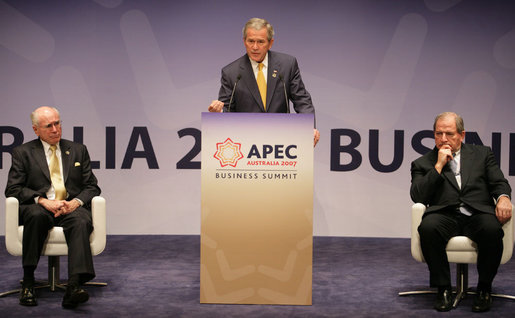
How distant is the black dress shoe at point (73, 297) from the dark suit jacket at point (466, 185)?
2.13 meters

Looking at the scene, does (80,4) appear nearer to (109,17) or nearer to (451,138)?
(109,17)

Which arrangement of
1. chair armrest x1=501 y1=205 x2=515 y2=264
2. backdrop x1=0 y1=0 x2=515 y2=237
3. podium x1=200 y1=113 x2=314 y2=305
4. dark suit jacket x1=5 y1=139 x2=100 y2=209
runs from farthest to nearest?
backdrop x1=0 y1=0 x2=515 y2=237 < dark suit jacket x1=5 y1=139 x2=100 y2=209 < chair armrest x1=501 y1=205 x2=515 y2=264 < podium x1=200 y1=113 x2=314 y2=305

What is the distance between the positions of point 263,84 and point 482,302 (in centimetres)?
184

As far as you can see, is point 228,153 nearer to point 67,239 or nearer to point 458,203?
point 67,239

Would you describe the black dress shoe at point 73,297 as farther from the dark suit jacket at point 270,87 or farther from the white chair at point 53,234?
the dark suit jacket at point 270,87

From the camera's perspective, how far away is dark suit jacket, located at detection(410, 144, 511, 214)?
3771 mm

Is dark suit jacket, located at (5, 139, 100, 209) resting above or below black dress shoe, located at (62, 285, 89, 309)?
above

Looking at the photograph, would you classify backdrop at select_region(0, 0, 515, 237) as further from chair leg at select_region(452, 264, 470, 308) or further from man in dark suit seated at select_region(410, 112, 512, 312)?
chair leg at select_region(452, 264, 470, 308)

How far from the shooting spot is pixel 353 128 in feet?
20.5

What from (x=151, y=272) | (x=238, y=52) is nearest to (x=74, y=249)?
(x=151, y=272)

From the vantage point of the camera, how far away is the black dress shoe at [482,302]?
3.53 m

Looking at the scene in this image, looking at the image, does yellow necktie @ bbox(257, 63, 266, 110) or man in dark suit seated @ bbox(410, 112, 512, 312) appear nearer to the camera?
man in dark suit seated @ bbox(410, 112, 512, 312)

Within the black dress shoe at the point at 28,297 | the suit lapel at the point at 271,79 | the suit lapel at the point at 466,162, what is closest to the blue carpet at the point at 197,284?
the black dress shoe at the point at 28,297

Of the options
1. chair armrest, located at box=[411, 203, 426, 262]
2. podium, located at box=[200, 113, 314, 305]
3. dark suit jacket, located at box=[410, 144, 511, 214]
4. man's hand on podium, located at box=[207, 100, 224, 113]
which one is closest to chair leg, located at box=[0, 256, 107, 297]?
podium, located at box=[200, 113, 314, 305]
